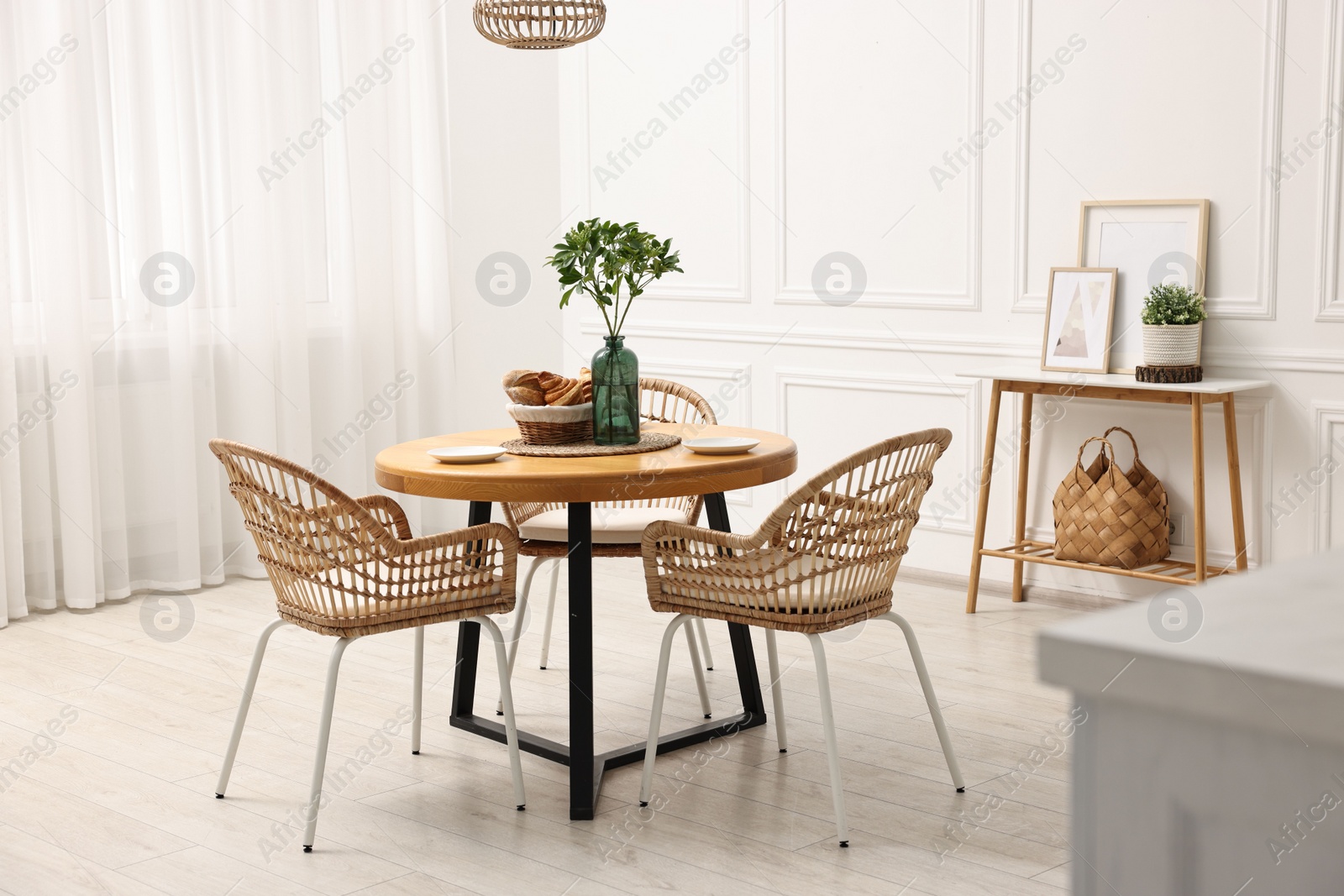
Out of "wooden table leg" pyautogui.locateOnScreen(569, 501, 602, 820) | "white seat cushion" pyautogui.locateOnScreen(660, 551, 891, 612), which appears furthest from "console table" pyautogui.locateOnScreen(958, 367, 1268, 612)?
"wooden table leg" pyautogui.locateOnScreen(569, 501, 602, 820)

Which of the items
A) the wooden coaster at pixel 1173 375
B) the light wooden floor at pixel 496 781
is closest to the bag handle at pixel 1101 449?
the wooden coaster at pixel 1173 375

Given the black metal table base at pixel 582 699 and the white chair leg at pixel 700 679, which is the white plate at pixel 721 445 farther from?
the white chair leg at pixel 700 679

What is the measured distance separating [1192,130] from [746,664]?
2028mm

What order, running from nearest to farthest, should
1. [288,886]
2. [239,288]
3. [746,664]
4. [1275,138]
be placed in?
[288,886] → [746,664] → [1275,138] → [239,288]

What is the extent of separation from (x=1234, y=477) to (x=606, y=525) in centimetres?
179

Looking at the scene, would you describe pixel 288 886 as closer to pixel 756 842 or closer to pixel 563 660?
pixel 756 842

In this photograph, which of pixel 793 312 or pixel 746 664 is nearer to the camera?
pixel 746 664

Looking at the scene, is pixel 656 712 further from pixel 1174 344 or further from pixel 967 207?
pixel 967 207

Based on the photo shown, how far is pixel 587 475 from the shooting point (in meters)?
2.54

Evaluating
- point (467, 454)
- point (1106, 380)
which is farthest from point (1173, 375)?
point (467, 454)

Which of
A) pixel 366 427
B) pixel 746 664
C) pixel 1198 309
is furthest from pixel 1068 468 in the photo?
pixel 366 427

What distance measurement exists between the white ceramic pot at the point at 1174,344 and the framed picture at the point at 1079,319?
22cm

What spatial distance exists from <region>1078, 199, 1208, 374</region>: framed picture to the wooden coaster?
144 mm

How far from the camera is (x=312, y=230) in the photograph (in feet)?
16.2
